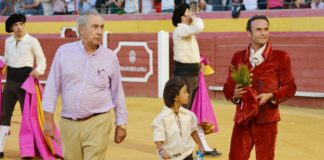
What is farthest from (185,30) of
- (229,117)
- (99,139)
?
(229,117)

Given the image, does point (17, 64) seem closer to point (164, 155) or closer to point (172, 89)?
point (172, 89)

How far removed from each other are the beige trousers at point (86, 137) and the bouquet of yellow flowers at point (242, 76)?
899mm

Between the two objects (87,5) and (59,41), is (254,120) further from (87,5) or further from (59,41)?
(87,5)

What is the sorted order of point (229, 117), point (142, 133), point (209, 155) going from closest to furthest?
point (209, 155) < point (142, 133) < point (229, 117)

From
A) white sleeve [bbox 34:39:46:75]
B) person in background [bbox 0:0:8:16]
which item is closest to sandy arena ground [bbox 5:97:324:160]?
white sleeve [bbox 34:39:46:75]

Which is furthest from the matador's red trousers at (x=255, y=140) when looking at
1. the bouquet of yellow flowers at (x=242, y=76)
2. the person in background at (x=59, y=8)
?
the person in background at (x=59, y=8)

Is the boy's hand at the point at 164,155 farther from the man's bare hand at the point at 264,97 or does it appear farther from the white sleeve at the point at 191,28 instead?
the white sleeve at the point at 191,28

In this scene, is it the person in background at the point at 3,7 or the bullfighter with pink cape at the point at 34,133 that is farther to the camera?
the person in background at the point at 3,7

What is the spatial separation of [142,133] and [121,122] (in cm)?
530

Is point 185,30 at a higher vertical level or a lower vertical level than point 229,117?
higher

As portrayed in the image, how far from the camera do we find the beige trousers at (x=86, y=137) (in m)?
5.05

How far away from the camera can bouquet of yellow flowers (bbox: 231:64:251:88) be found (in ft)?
17.1

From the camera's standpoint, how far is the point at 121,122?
514 cm

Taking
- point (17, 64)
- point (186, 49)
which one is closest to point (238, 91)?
point (186, 49)
